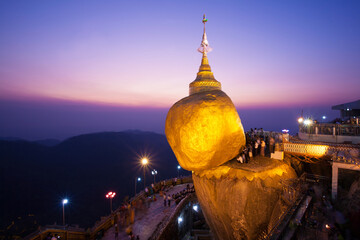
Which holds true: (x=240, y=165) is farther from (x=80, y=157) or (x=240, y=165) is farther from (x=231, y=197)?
(x=80, y=157)

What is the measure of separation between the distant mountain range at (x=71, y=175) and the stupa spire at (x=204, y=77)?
5573cm

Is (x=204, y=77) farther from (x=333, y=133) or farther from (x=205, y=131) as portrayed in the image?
(x=333, y=133)

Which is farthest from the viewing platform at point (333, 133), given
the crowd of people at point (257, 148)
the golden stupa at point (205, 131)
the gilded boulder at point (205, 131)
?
the gilded boulder at point (205, 131)

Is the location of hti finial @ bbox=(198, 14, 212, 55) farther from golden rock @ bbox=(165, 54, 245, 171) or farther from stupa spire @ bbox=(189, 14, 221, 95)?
golden rock @ bbox=(165, 54, 245, 171)

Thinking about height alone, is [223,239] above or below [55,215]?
above

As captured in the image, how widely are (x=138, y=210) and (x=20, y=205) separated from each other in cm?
6426

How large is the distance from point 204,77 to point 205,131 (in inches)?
278

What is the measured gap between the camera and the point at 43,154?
98500 millimetres

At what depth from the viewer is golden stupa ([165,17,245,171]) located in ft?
39.8

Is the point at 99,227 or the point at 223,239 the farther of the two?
the point at 99,227

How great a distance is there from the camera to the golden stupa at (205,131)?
1214 cm

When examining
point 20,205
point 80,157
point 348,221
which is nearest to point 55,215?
point 20,205

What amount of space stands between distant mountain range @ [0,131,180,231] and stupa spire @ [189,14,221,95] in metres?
55.7

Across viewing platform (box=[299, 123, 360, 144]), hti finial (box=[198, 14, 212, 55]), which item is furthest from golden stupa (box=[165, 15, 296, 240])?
hti finial (box=[198, 14, 212, 55])
